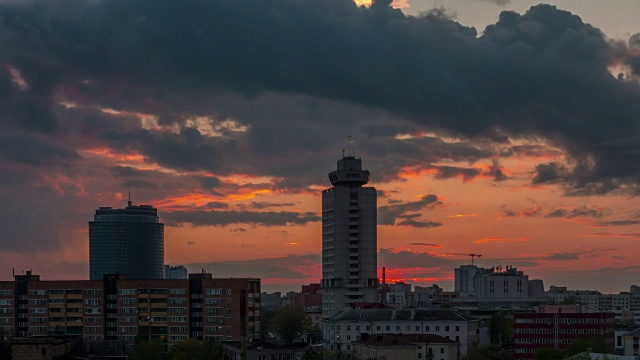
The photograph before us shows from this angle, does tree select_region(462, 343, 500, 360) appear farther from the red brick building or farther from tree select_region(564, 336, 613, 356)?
tree select_region(564, 336, 613, 356)

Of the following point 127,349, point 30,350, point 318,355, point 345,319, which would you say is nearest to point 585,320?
point 345,319

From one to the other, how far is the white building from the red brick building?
27.9 feet

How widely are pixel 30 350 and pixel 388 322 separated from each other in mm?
74828

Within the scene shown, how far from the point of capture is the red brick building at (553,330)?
18962 cm

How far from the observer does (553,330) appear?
19062cm

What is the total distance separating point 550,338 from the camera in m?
190

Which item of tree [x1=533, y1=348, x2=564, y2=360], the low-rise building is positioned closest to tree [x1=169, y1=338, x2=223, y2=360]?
the low-rise building

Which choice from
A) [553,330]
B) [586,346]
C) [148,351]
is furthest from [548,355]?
[148,351]

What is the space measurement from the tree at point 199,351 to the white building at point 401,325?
27.3m

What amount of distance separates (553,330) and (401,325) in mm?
27269

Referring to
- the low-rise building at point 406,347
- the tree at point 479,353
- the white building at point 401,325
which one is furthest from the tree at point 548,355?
the white building at point 401,325

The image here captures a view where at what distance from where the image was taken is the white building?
18900cm

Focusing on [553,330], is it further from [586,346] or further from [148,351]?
[148,351]

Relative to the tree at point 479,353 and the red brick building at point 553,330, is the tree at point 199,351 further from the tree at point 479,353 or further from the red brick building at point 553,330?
the red brick building at point 553,330
